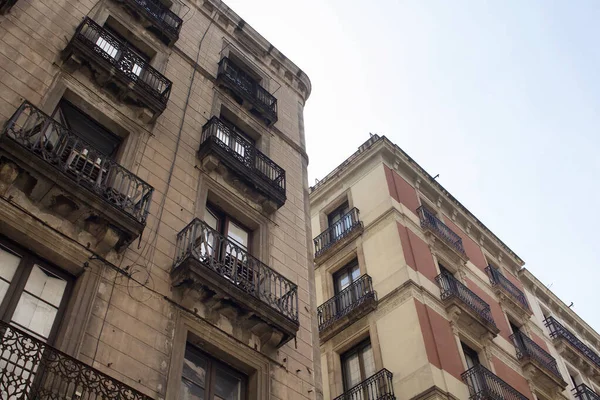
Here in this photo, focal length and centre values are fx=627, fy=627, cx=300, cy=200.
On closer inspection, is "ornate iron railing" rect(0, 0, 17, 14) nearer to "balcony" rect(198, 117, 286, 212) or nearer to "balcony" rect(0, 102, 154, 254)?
"balcony" rect(0, 102, 154, 254)

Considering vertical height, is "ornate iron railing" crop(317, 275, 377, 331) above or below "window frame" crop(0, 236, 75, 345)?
above

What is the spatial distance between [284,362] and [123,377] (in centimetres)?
372

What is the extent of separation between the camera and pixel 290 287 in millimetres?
12844

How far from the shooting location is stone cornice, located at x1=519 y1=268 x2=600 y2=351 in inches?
1198

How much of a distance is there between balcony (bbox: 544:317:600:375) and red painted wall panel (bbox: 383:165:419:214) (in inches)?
394

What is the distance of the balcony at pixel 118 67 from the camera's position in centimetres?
1287

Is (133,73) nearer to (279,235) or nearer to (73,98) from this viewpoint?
(73,98)

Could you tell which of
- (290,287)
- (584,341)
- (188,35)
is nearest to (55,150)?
(290,287)

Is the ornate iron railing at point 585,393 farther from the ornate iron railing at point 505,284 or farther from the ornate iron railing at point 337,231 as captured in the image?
the ornate iron railing at point 337,231

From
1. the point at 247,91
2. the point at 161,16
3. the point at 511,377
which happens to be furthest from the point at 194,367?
the point at 511,377

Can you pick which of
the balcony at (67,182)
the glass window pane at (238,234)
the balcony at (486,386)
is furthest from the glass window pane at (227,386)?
the balcony at (486,386)

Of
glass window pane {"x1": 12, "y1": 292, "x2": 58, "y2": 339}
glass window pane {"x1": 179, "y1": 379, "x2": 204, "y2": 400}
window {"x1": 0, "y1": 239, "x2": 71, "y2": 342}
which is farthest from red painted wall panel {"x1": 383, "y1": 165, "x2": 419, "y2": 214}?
glass window pane {"x1": 12, "y1": 292, "x2": 58, "y2": 339}

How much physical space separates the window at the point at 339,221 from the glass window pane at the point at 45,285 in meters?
14.8

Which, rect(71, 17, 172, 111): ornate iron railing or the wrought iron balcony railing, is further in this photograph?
the wrought iron balcony railing
